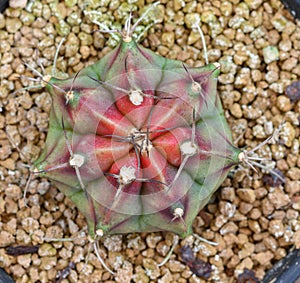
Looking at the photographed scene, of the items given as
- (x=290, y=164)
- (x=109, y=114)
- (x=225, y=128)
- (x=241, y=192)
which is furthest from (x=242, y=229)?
(x=109, y=114)

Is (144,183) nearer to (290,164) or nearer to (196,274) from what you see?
(196,274)

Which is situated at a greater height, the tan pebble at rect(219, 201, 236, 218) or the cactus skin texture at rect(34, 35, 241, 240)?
the cactus skin texture at rect(34, 35, 241, 240)

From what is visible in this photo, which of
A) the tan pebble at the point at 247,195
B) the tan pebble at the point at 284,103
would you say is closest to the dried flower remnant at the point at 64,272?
the tan pebble at the point at 247,195

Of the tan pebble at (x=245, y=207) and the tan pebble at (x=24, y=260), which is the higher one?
the tan pebble at (x=245, y=207)

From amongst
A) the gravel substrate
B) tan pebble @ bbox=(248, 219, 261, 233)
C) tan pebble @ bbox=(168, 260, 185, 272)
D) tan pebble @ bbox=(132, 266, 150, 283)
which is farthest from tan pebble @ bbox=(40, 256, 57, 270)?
tan pebble @ bbox=(248, 219, 261, 233)

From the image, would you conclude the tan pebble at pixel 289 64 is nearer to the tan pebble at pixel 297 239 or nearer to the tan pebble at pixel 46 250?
the tan pebble at pixel 297 239

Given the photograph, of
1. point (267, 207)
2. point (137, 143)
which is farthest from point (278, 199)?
point (137, 143)

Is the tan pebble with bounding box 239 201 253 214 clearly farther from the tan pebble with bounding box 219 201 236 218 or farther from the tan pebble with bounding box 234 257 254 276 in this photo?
the tan pebble with bounding box 234 257 254 276

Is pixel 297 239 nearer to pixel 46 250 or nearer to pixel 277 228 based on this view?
pixel 277 228
